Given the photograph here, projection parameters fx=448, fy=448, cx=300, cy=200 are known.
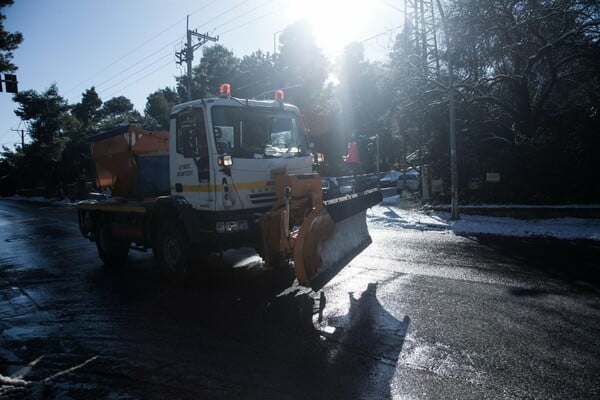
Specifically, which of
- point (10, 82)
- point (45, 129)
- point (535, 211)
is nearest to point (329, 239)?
point (535, 211)

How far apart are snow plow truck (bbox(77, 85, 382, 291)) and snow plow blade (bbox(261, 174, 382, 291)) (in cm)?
1

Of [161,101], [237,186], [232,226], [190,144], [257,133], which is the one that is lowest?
[232,226]

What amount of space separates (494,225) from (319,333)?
965cm

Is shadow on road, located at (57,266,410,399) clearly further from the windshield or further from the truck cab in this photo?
the windshield

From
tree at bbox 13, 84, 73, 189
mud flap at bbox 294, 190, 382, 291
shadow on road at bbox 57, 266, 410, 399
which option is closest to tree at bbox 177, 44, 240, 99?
tree at bbox 13, 84, 73, 189

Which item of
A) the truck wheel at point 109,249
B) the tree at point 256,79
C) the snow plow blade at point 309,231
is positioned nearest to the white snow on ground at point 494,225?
the snow plow blade at point 309,231

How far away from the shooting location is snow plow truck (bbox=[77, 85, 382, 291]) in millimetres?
5977

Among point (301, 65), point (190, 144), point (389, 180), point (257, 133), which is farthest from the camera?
point (301, 65)

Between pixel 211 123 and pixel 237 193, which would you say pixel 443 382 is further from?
pixel 211 123

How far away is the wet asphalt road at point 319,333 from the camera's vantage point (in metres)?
3.81

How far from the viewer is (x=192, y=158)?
6848mm

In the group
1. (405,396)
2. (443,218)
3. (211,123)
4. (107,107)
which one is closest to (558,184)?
(443,218)

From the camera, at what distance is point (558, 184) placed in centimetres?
1407

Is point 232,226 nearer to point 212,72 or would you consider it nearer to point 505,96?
point 505,96
